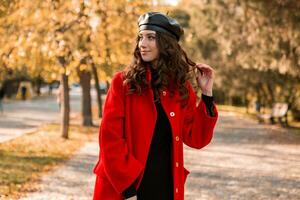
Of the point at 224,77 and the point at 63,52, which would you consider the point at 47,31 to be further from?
the point at 224,77

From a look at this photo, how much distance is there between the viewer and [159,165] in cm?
332

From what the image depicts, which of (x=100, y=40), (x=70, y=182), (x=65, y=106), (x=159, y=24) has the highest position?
(x=159, y=24)

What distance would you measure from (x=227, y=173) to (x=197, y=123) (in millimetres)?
7079

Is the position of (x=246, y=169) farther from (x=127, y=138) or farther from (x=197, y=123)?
(x=127, y=138)

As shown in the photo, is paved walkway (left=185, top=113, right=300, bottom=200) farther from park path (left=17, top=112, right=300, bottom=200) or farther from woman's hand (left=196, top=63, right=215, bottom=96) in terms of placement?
Answer: woman's hand (left=196, top=63, right=215, bottom=96)

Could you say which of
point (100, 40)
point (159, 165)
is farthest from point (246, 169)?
point (159, 165)

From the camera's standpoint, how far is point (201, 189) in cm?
869

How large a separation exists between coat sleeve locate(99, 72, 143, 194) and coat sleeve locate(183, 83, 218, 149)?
0.52m

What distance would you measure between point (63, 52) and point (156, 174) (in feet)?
30.2

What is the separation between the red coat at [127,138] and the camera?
3164 mm

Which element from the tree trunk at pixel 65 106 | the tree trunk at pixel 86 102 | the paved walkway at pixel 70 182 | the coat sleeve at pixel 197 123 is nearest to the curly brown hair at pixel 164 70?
the coat sleeve at pixel 197 123

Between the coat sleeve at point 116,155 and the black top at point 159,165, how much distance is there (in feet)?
0.44

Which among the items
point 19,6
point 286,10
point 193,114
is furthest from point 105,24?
point 193,114

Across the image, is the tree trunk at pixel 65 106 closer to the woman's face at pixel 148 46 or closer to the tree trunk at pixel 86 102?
the tree trunk at pixel 86 102
